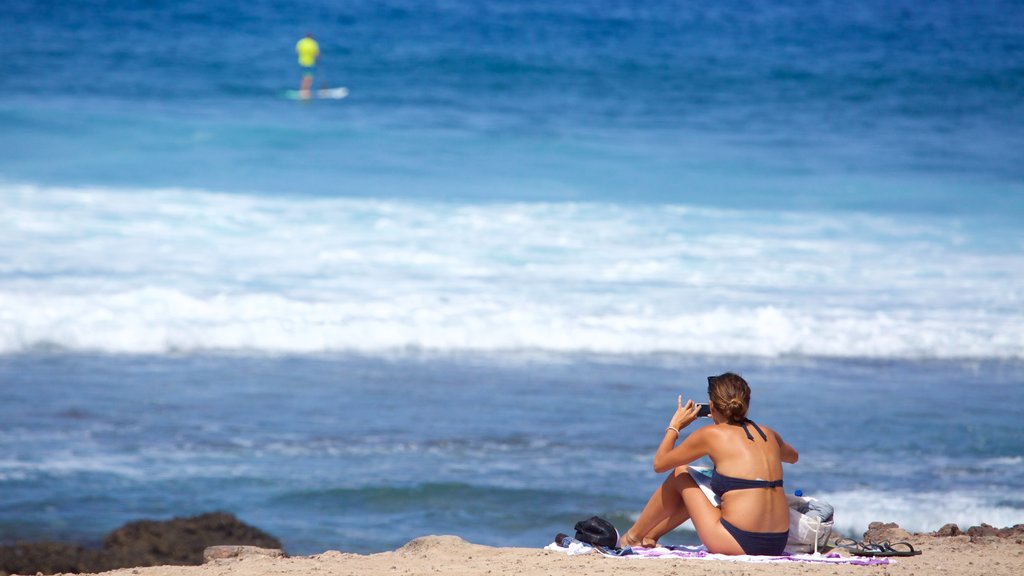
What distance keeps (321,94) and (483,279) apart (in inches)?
634

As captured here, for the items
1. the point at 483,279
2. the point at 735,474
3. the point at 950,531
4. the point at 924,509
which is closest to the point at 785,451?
the point at 735,474

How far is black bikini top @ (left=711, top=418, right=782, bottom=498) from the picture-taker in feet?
15.8

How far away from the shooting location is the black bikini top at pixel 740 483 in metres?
4.82

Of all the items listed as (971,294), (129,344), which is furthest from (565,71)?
(129,344)

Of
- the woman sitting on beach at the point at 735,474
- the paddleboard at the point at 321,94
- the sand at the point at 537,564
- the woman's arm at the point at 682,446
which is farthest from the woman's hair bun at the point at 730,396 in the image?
the paddleboard at the point at 321,94

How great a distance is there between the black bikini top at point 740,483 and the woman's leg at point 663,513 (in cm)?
17

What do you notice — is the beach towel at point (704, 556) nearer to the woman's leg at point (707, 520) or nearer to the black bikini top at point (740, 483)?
the woman's leg at point (707, 520)

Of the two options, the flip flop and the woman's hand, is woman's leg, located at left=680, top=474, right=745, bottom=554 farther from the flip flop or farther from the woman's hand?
the flip flop

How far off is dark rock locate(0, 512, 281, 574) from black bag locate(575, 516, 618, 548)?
193 cm

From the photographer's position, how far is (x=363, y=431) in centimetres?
807

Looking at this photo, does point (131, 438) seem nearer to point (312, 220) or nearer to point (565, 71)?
point (312, 220)

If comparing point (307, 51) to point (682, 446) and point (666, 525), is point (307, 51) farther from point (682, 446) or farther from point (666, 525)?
point (682, 446)

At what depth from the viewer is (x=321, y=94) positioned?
91.6 ft

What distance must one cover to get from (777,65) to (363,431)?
88.0 feet
